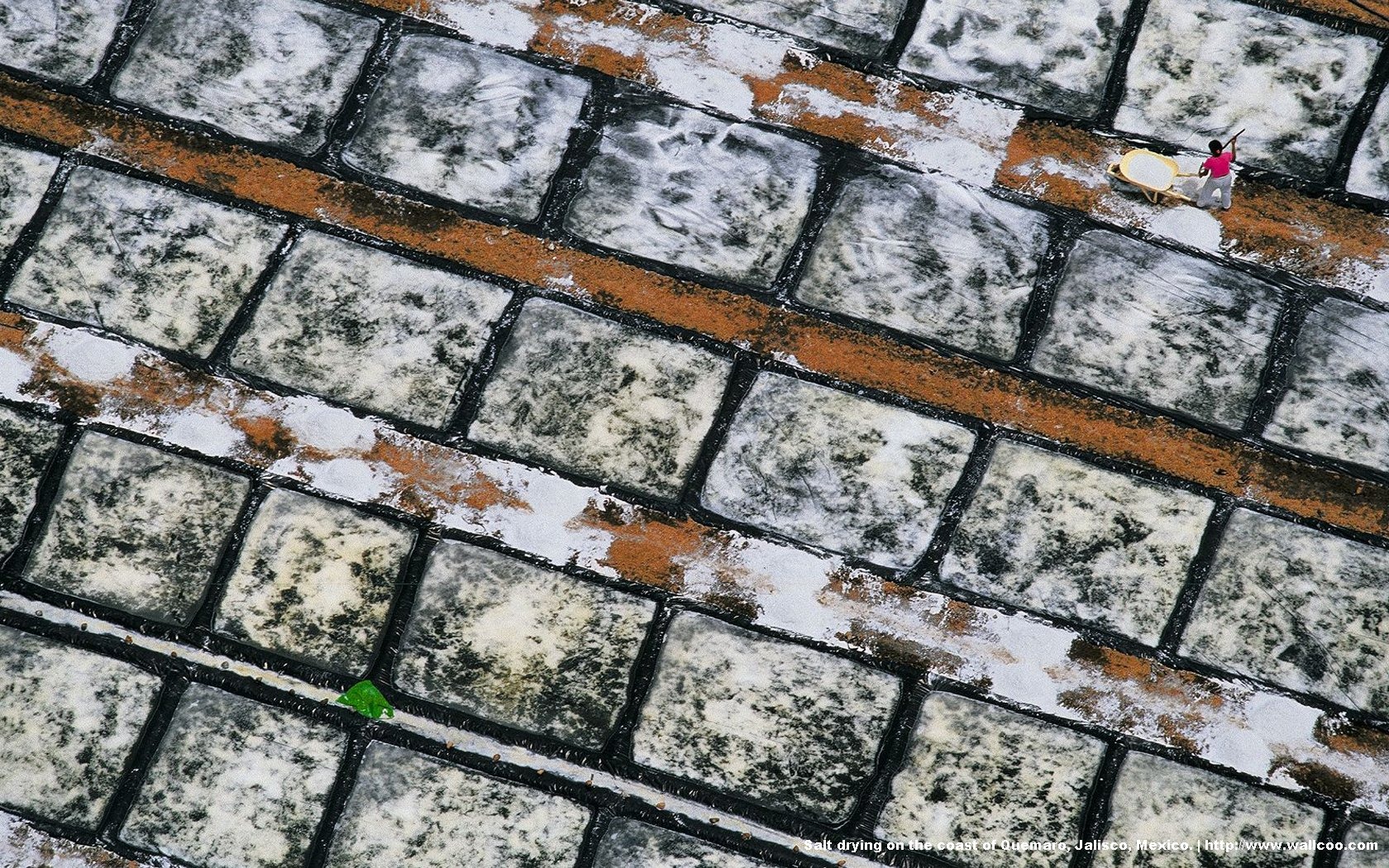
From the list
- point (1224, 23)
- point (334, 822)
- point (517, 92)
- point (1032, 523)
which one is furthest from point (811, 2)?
point (334, 822)

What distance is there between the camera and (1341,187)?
289 cm

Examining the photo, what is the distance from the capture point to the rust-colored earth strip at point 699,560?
271 centimetres

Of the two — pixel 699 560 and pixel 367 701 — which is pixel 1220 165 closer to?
pixel 699 560

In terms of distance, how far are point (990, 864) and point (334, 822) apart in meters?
1.96

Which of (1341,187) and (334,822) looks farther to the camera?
(1341,187)

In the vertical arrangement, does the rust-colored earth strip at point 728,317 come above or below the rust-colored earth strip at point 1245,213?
below

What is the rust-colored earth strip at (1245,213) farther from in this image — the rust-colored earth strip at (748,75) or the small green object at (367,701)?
the small green object at (367,701)

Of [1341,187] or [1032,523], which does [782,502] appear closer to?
[1032,523]

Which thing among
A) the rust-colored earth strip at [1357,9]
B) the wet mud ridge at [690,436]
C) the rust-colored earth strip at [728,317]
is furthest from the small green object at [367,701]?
the rust-colored earth strip at [1357,9]

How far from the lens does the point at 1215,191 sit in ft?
9.32

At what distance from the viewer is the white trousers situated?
9.21 feet

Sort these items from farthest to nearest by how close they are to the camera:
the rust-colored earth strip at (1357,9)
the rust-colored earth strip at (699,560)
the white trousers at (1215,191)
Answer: the rust-colored earth strip at (1357,9)
the white trousers at (1215,191)
the rust-colored earth strip at (699,560)

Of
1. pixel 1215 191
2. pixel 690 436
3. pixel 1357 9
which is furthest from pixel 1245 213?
pixel 690 436

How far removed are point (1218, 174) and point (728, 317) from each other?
1561mm
